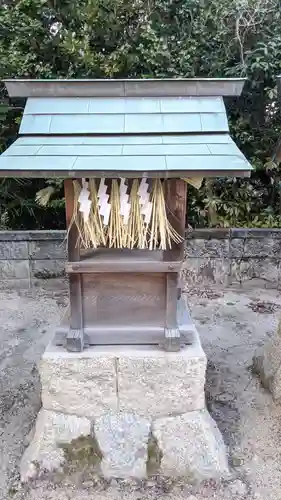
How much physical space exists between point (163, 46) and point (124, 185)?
10.8ft

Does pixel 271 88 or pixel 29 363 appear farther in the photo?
pixel 271 88

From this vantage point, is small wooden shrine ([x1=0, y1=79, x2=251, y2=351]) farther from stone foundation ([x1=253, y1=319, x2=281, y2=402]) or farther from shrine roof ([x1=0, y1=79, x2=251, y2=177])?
stone foundation ([x1=253, y1=319, x2=281, y2=402])

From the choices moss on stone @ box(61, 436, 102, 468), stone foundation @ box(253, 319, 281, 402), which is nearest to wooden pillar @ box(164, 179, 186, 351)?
moss on stone @ box(61, 436, 102, 468)

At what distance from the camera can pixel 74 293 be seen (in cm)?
231

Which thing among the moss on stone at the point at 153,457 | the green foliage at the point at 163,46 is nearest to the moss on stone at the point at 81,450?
the moss on stone at the point at 153,457

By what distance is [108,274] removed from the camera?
7.64ft

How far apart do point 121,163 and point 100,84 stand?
62 cm

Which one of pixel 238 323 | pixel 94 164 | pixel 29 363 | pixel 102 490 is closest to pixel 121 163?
pixel 94 164

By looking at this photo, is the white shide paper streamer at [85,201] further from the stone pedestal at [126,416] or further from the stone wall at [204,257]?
the stone wall at [204,257]

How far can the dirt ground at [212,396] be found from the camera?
225cm

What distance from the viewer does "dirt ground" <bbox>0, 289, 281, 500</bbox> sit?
2.25 m

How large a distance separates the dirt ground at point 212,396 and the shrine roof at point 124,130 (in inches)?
65.1

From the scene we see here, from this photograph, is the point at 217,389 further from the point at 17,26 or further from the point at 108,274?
the point at 17,26

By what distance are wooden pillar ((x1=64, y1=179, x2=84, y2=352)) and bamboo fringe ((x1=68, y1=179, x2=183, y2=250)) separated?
0.09 ft
